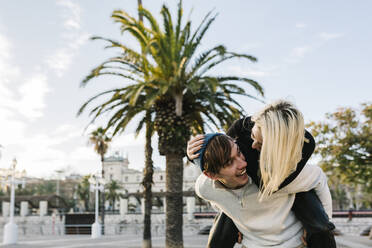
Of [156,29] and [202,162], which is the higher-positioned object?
[156,29]

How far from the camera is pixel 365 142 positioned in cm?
1861

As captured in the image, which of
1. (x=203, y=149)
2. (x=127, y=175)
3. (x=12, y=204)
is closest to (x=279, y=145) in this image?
(x=203, y=149)

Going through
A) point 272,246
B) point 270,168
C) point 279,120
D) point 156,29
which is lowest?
point 272,246

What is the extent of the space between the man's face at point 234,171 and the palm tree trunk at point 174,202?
9.75 meters

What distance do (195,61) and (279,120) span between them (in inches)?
401

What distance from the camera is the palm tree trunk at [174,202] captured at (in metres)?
11.5

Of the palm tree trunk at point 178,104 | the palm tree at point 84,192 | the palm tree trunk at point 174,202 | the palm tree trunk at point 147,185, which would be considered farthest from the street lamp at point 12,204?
the palm tree at point 84,192

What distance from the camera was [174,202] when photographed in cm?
1176

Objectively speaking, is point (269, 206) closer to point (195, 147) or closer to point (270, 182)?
point (270, 182)

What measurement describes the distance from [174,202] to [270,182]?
10.1 m

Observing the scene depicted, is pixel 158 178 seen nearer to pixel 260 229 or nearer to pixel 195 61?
pixel 195 61

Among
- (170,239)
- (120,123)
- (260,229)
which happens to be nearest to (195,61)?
(120,123)

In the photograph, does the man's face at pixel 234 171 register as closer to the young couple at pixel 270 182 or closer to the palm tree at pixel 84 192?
the young couple at pixel 270 182

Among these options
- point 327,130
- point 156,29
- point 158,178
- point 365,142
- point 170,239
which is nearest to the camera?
point 170,239
